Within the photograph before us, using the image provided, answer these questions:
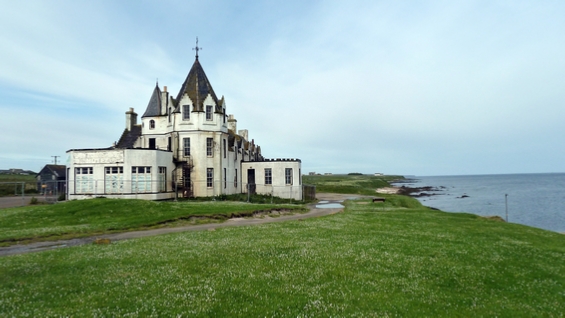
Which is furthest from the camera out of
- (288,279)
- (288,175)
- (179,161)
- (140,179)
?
(288,175)

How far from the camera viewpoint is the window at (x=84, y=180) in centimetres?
4022

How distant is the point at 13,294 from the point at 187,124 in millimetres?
38373

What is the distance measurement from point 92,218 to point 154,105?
88.4 feet

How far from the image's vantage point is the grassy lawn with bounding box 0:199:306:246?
2097cm

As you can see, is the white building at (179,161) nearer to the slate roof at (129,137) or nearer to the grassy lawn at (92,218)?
the slate roof at (129,137)

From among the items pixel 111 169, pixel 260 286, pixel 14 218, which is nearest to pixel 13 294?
pixel 260 286

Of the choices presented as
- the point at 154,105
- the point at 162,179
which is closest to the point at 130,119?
the point at 154,105

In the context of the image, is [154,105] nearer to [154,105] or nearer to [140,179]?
[154,105]

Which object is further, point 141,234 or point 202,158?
point 202,158

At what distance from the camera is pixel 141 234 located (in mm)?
21078

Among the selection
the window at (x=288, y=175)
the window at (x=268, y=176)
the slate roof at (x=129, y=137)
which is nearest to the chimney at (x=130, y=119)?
the slate roof at (x=129, y=137)

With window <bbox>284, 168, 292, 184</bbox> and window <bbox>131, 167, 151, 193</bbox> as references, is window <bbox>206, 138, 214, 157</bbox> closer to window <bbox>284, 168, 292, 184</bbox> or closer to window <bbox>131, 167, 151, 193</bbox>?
window <bbox>131, 167, 151, 193</bbox>

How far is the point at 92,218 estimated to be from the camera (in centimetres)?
2678

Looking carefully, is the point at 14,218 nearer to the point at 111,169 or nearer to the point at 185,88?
the point at 111,169
